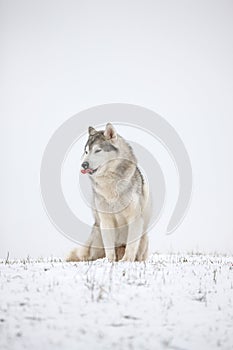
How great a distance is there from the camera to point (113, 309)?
685 centimetres

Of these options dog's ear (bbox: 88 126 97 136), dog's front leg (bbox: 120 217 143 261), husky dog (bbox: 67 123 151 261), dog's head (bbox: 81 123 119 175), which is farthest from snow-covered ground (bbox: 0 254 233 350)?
dog's ear (bbox: 88 126 97 136)

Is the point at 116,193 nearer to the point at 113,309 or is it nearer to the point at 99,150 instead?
the point at 99,150

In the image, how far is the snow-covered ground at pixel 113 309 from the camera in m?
6.00

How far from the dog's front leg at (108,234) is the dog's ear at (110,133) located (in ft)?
7.89

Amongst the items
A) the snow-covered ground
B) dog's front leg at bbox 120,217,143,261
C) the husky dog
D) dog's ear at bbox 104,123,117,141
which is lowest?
the snow-covered ground

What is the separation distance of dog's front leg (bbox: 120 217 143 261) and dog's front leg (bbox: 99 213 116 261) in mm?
423

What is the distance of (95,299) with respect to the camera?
23.4ft

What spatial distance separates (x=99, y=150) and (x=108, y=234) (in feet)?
8.40

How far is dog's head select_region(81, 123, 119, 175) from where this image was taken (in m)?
11.9

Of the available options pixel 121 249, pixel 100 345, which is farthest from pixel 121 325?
pixel 121 249

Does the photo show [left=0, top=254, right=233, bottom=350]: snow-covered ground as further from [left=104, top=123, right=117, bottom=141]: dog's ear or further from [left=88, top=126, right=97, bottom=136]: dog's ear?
[left=88, top=126, right=97, bottom=136]: dog's ear

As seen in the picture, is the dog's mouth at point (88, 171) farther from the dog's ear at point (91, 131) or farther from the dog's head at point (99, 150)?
the dog's ear at point (91, 131)

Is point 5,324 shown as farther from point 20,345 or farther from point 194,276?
point 194,276

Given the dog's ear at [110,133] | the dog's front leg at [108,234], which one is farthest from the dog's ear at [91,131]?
the dog's front leg at [108,234]
